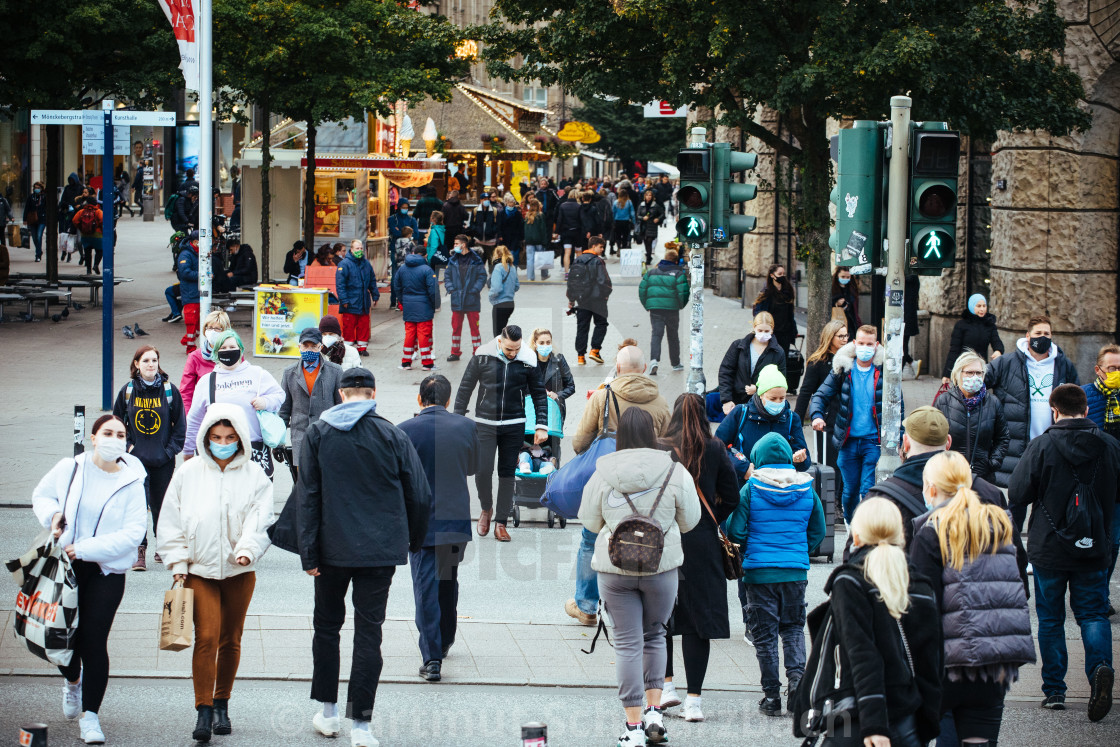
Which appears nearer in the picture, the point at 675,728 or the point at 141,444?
the point at 675,728

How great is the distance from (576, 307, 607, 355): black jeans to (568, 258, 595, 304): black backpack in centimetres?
33

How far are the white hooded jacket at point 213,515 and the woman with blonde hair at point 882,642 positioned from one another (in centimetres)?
283

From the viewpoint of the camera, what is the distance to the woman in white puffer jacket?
6.58 meters

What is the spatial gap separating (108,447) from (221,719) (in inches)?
57.7

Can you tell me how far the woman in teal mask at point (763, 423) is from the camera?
8805mm

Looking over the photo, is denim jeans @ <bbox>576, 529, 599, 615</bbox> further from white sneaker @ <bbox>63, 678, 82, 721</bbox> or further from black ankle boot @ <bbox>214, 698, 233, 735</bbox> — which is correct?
white sneaker @ <bbox>63, 678, 82, 721</bbox>

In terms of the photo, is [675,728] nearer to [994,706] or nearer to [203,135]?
[994,706]

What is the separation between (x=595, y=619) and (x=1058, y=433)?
3.09 meters

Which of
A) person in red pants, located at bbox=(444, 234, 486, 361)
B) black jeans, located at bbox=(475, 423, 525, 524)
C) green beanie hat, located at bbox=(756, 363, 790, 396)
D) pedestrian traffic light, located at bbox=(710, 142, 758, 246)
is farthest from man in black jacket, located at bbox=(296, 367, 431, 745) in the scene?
person in red pants, located at bbox=(444, 234, 486, 361)

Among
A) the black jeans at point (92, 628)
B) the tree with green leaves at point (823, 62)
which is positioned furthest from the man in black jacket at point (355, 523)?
the tree with green leaves at point (823, 62)

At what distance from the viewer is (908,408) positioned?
16.3 m

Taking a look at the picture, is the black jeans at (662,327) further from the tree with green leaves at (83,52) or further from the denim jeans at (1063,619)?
the denim jeans at (1063,619)

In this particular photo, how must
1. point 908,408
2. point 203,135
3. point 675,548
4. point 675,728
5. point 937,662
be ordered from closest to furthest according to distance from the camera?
point 937,662 < point 675,548 < point 675,728 < point 203,135 < point 908,408

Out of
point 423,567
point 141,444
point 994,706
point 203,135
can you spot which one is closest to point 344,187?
point 203,135
